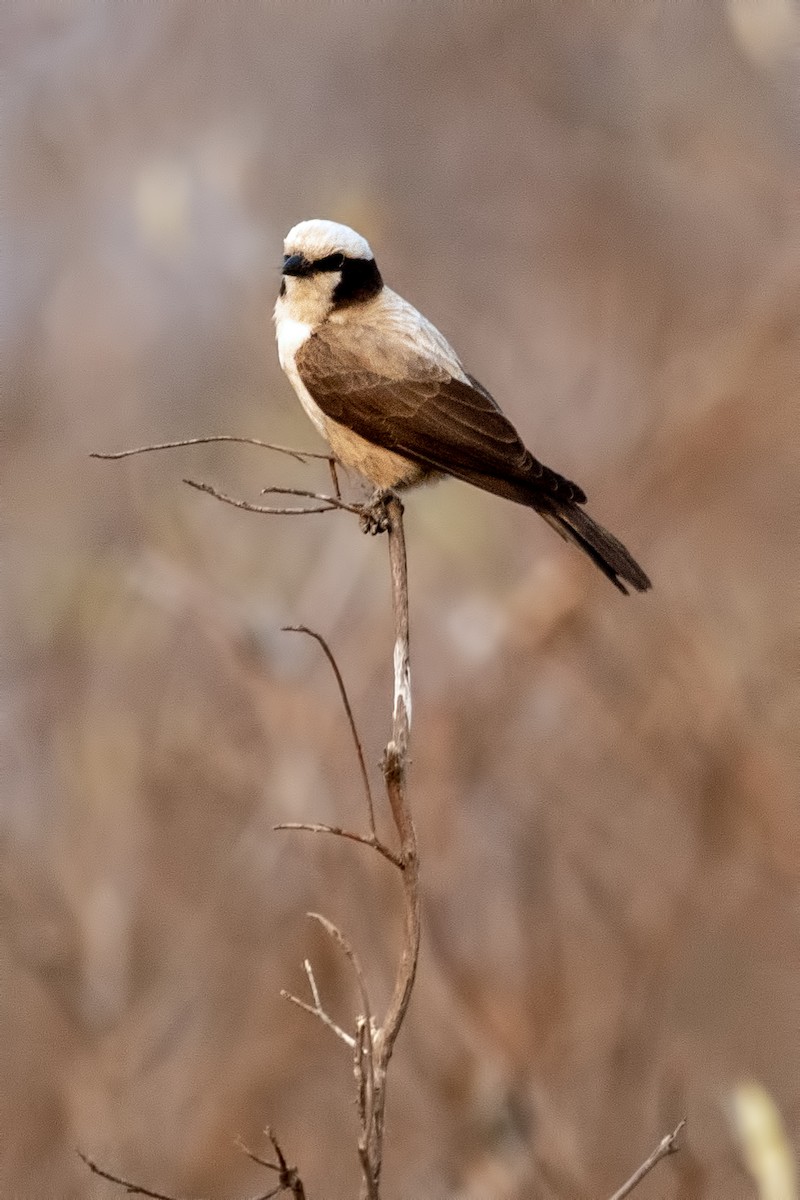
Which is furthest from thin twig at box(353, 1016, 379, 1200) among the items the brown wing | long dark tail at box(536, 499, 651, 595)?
the brown wing

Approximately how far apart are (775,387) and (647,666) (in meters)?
0.90

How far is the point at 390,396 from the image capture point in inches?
124

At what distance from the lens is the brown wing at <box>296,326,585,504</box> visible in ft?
9.55

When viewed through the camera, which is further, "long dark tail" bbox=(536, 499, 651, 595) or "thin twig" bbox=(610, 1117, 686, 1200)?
"long dark tail" bbox=(536, 499, 651, 595)

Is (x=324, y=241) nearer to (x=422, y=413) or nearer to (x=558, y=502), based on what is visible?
(x=422, y=413)

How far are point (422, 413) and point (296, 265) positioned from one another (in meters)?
0.52

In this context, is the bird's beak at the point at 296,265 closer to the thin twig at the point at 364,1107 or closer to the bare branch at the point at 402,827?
the bare branch at the point at 402,827

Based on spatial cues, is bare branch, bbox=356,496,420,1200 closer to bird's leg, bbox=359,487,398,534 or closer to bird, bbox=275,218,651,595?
bird, bbox=275,218,651,595

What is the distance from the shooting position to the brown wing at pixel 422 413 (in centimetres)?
291

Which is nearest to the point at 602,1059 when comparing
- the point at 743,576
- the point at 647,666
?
the point at 647,666

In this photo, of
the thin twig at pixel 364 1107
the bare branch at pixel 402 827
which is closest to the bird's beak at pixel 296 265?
the bare branch at pixel 402 827

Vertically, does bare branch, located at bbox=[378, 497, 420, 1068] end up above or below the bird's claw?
below

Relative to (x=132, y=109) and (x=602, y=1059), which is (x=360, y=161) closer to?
(x=132, y=109)

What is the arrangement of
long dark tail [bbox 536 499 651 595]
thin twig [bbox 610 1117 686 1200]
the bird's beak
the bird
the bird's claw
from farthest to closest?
the bird's beak
the bird's claw
the bird
long dark tail [bbox 536 499 651 595]
thin twig [bbox 610 1117 686 1200]
